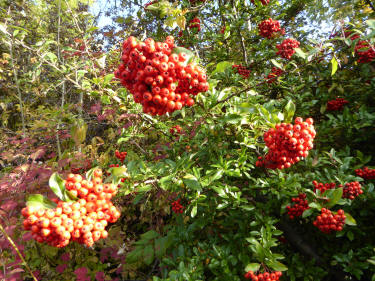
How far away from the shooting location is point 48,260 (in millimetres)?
3529

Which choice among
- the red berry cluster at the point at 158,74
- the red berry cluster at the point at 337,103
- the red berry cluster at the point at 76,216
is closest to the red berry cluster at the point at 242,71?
the red berry cluster at the point at 337,103

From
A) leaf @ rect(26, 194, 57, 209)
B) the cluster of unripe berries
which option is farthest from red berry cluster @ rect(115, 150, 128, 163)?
the cluster of unripe berries

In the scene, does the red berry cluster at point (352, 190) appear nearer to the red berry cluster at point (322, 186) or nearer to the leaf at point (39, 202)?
the red berry cluster at point (322, 186)

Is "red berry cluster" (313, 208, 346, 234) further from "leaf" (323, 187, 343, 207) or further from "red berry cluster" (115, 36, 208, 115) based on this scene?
"red berry cluster" (115, 36, 208, 115)

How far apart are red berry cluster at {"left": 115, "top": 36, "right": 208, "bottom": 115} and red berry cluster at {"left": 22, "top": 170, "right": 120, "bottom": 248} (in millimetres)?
773

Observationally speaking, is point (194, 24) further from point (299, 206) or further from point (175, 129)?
point (299, 206)

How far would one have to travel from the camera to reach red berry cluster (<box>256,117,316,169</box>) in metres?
1.92

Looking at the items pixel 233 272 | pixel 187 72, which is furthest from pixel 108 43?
pixel 233 272

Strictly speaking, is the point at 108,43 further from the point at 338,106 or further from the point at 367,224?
the point at 367,224

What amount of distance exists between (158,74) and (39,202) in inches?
49.0

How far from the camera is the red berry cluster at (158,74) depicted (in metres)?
1.62

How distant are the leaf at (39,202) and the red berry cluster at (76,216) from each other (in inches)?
1.5

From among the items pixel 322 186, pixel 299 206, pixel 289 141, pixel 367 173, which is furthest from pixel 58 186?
pixel 367 173

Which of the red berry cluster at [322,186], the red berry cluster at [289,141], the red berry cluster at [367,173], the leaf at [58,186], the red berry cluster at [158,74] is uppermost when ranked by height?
the red berry cluster at [158,74]
